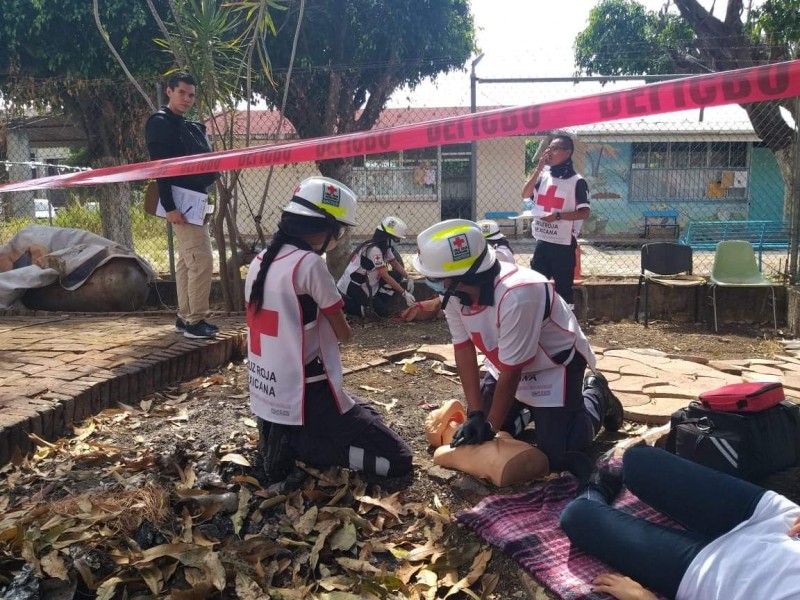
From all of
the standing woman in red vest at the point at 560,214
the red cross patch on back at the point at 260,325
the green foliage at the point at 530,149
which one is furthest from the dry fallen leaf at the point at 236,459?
the green foliage at the point at 530,149

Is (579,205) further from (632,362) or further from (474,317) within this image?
(474,317)

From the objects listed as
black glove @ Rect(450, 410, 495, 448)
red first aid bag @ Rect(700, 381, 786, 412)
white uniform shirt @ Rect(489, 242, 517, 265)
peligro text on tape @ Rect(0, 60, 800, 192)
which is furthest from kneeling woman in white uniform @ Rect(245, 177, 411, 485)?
white uniform shirt @ Rect(489, 242, 517, 265)

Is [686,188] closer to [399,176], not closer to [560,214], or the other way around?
[399,176]

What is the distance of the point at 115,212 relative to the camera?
357 inches

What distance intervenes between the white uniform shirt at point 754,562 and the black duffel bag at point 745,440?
43 cm

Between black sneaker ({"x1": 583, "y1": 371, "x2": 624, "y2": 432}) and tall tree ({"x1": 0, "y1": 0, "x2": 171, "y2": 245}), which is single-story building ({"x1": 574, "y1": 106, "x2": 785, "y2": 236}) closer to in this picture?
tall tree ({"x1": 0, "y1": 0, "x2": 171, "y2": 245})

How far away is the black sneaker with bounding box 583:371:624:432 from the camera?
3.48m

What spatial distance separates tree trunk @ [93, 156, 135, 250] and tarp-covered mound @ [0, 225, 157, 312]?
6.91ft

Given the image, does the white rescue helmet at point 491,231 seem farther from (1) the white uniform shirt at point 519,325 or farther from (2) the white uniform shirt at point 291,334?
(2) the white uniform shirt at point 291,334

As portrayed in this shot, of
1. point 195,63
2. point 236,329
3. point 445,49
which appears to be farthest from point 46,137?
point 236,329

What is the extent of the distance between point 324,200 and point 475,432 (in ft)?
3.93

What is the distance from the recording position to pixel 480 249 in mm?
2867

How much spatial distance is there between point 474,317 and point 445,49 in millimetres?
11299

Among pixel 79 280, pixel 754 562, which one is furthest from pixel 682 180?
pixel 754 562
